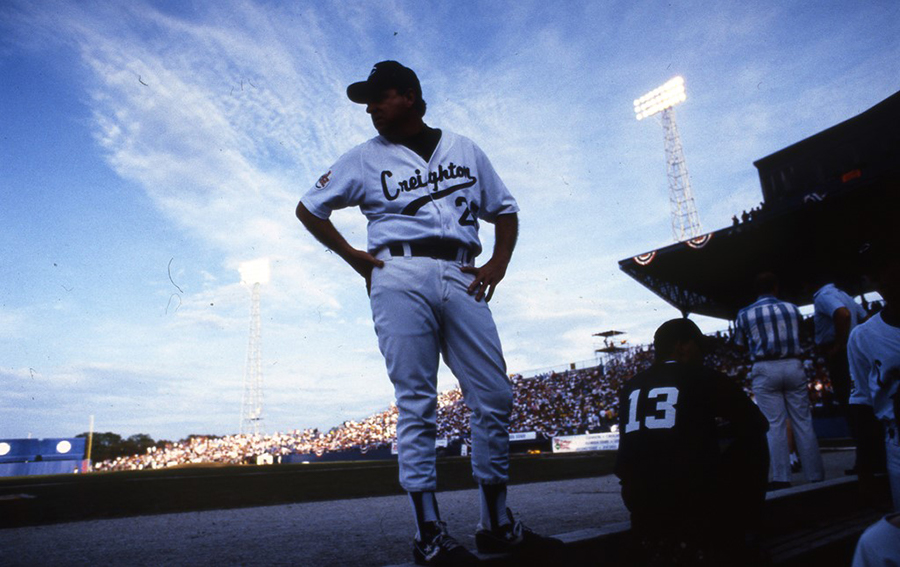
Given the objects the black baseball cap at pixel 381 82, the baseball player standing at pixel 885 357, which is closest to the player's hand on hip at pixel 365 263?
the black baseball cap at pixel 381 82

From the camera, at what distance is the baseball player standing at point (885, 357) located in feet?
7.86

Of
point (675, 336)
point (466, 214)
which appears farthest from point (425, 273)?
point (675, 336)

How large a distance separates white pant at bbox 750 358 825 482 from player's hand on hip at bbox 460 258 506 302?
3.46 m

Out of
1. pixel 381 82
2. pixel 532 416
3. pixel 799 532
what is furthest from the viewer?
pixel 532 416

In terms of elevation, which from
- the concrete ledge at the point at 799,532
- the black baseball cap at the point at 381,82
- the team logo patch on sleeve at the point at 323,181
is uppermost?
the black baseball cap at the point at 381,82

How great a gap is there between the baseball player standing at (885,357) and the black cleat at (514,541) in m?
1.48

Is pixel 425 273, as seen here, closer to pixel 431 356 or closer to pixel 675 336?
pixel 431 356

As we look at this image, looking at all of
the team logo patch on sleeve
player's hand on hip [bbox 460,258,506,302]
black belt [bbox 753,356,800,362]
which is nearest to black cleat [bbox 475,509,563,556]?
player's hand on hip [bbox 460,258,506,302]

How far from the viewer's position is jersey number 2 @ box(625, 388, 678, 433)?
236 cm

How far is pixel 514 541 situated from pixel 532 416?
3287 centimetres

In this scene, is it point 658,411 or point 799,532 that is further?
point 799,532

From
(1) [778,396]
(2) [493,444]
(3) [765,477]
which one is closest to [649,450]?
(3) [765,477]

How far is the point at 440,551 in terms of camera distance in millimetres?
2037

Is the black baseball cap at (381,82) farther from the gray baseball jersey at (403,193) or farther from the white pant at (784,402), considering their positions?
the white pant at (784,402)
